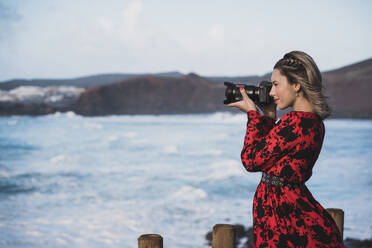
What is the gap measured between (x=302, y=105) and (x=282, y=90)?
0.23 feet

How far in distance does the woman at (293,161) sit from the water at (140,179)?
5339 millimetres

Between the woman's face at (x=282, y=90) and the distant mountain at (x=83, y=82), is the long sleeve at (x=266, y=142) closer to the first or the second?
the woman's face at (x=282, y=90)

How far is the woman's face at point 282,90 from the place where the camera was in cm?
111

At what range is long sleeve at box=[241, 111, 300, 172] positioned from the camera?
1052 mm

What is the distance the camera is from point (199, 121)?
52.9 feet

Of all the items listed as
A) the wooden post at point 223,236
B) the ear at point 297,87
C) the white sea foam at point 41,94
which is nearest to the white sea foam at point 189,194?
the white sea foam at point 41,94

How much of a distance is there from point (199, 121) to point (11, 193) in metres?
7.79

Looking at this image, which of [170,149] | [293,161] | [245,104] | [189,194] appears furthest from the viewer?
[170,149]

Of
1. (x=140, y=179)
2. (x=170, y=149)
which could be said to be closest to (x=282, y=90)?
(x=140, y=179)

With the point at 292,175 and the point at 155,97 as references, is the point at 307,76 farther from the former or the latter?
the point at 155,97

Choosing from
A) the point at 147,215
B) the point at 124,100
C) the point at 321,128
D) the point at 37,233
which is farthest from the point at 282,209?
the point at 124,100

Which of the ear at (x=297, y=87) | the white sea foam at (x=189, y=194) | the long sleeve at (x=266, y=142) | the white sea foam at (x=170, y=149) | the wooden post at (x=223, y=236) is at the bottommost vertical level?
the white sea foam at (x=189, y=194)

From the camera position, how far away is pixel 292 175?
1066 mm

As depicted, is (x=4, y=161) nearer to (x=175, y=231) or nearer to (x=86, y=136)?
(x=86, y=136)
